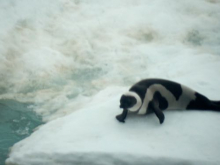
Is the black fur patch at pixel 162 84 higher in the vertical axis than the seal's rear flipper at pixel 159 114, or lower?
higher

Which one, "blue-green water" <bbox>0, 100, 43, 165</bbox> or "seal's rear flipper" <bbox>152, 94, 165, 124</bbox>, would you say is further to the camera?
"blue-green water" <bbox>0, 100, 43, 165</bbox>

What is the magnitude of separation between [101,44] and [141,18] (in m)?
1.82

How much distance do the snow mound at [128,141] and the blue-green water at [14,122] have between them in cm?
93

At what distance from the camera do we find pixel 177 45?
275 inches

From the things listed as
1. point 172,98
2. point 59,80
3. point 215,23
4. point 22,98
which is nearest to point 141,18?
point 215,23

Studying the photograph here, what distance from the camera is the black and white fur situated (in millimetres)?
2969

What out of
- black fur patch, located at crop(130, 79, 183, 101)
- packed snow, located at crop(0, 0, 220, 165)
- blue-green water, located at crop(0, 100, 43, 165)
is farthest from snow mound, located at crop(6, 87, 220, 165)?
blue-green water, located at crop(0, 100, 43, 165)

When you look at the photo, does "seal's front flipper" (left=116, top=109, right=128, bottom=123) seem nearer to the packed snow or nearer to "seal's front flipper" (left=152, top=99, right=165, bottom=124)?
the packed snow

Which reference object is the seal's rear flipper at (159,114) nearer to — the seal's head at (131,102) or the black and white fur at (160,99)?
the black and white fur at (160,99)

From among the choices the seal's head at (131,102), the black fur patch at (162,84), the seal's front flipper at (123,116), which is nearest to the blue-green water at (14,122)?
the seal's front flipper at (123,116)

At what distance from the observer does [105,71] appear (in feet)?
20.4

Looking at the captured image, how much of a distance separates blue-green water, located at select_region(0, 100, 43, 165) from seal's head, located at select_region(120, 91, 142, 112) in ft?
7.13

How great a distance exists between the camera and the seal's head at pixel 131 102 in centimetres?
290

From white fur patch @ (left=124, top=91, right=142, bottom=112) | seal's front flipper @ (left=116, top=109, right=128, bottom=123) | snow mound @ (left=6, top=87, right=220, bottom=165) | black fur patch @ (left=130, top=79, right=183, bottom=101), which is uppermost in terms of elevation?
black fur patch @ (left=130, top=79, right=183, bottom=101)
